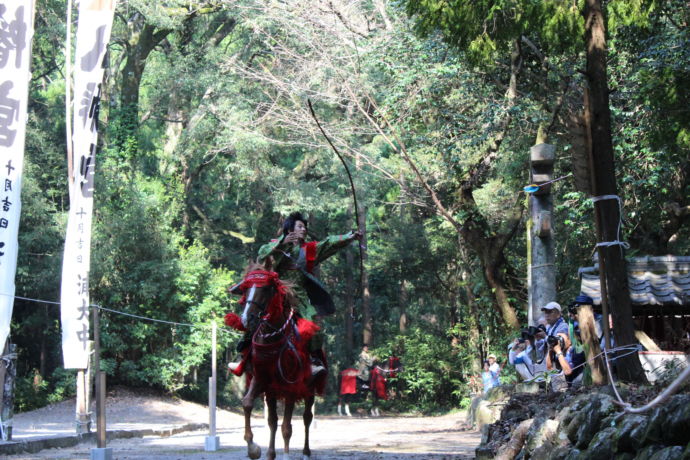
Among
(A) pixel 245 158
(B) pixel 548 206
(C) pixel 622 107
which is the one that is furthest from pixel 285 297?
(A) pixel 245 158

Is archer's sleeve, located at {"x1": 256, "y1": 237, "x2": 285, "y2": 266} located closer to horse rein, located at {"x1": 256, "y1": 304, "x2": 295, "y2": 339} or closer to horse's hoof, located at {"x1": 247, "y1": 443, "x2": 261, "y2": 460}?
horse rein, located at {"x1": 256, "y1": 304, "x2": 295, "y2": 339}

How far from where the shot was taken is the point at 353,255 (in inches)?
1572

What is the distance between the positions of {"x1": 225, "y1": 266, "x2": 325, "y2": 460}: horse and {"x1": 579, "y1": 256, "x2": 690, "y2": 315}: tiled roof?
221 inches

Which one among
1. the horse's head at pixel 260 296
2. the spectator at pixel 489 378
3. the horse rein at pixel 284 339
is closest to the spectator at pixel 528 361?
the horse rein at pixel 284 339

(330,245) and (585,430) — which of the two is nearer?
(585,430)

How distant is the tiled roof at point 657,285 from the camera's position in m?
13.1

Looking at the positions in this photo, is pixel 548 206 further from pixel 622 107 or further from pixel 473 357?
pixel 473 357

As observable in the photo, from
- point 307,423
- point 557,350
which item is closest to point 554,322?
point 557,350

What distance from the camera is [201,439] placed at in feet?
59.8

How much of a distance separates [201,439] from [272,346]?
9.57 metres

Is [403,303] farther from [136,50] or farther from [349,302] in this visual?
[136,50]

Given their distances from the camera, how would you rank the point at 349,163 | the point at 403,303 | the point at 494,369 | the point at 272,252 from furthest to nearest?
1. the point at 403,303
2. the point at 349,163
3. the point at 494,369
4. the point at 272,252

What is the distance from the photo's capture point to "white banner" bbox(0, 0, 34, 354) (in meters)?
13.4

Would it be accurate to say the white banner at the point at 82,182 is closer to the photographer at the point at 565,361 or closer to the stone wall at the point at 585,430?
the stone wall at the point at 585,430
